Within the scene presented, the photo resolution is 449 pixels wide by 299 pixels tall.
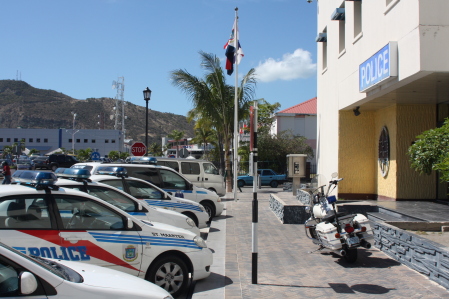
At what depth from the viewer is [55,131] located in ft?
314

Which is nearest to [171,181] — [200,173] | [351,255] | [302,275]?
[200,173]

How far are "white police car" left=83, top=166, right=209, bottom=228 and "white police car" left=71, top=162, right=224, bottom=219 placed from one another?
5.24ft

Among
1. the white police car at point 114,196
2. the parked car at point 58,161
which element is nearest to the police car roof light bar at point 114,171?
the white police car at point 114,196

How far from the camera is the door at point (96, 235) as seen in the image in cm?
573

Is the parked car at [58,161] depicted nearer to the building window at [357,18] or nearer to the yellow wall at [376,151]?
the yellow wall at [376,151]

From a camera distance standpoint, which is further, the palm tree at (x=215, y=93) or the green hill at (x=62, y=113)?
the green hill at (x=62, y=113)

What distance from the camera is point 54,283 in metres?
3.47

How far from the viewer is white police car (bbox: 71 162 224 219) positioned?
13.4 m

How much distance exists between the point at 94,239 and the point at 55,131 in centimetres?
9634

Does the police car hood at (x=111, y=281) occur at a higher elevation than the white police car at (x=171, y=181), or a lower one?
lower

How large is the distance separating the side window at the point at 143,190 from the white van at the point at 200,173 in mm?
7476

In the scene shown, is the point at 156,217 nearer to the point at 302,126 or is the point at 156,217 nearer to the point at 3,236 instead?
the point at 3,236

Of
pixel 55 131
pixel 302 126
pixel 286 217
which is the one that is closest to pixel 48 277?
pixel 286 217

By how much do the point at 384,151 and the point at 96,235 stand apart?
11068 mm
